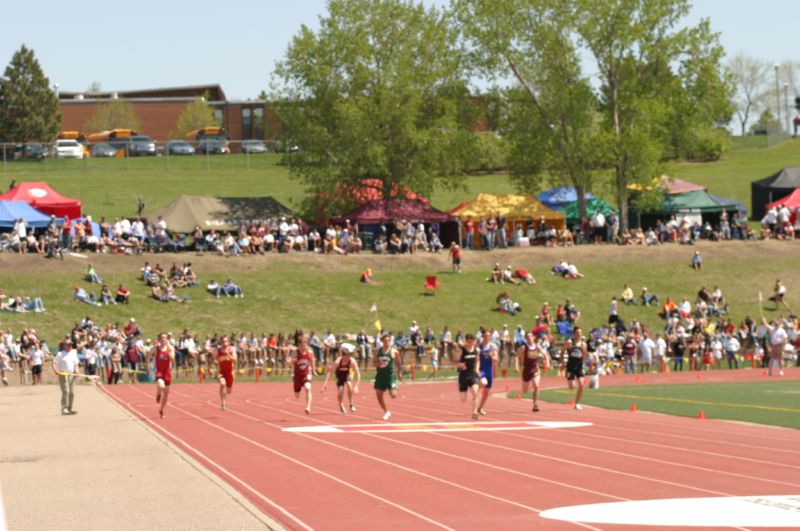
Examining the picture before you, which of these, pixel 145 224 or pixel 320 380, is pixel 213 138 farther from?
pixel 320 380

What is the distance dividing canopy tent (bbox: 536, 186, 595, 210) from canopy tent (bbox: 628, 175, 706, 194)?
128 inches

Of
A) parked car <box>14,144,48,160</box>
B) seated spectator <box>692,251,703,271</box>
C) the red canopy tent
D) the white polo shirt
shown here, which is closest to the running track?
the white polo shirt

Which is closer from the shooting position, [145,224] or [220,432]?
[220,432]

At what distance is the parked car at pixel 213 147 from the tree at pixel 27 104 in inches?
541

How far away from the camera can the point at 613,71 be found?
2608 inches

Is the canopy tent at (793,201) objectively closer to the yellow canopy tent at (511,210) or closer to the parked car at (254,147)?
the yellow canopy tent at (511,210)

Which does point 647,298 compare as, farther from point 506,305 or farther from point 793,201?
point 793,201

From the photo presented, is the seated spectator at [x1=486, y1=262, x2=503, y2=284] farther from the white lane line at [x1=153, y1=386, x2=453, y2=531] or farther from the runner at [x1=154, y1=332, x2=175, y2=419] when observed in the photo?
the white lane line at [x1=153, y1=386, x2=453, y2=531]

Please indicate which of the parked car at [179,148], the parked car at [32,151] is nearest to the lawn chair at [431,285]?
the parked car at [32,151]

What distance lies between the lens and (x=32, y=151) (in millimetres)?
85750

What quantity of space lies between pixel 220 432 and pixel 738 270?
41.9m

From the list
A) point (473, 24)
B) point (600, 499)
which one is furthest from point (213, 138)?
point (600, 499)

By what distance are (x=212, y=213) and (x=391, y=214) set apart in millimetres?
8256

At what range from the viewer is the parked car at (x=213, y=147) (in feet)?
314
